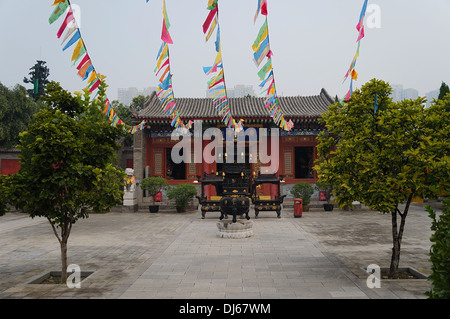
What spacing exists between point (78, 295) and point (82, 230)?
757 centimetres

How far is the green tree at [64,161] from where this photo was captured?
5820 millimetres

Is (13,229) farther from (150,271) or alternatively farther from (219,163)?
(219,163)

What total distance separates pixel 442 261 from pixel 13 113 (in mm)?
23555

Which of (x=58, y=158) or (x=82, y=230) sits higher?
(x=58, y=158)

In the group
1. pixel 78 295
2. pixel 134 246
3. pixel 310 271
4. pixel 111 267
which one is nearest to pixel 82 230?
pixel 134 246

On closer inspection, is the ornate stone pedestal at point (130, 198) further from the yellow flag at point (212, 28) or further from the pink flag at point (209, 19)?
the pink flag at point (209, 19)

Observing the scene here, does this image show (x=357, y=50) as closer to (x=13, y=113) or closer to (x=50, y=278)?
(x=50, y=278)

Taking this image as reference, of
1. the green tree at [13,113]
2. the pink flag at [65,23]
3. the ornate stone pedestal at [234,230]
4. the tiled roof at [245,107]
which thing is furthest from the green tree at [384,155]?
the green tree at [13,113]

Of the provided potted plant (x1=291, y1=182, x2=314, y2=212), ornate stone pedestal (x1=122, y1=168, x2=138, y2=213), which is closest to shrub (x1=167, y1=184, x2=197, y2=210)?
ornate stone pedestal (x1=122, y1=168, x2=138, y2=213)

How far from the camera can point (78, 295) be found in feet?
18.4

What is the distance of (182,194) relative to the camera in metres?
17.6

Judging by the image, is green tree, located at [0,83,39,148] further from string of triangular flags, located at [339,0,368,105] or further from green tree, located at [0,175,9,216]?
string of triangular flags, located at [339,0,368,105]

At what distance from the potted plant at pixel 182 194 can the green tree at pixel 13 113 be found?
10600 mm

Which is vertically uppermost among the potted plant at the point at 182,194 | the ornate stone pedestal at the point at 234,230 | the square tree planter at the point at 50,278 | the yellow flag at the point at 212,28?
the yellow flag at the point at 212,28
